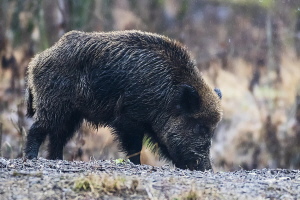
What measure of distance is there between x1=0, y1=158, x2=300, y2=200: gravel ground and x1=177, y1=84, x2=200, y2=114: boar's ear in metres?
1.92

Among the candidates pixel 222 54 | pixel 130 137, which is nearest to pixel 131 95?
pixel 130 137

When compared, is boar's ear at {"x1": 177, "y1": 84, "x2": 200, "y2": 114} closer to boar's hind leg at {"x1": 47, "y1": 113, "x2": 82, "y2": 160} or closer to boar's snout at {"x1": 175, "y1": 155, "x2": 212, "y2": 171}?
boar's snout at {"x1": 175, "y1": 155, "x2": 212, "y2": 171}

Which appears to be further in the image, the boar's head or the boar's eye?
the boar's eye

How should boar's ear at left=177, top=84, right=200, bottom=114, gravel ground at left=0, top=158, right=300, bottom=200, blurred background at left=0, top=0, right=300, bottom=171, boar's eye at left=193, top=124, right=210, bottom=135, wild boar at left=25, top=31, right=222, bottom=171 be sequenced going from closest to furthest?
gravel ground at left=0, top=158, right=300, bottom=200 → boar's ear at left=177, top=84, right=200, bottom=114 → wild boar at left=25, top=31, right=222, bottom=171 → boar's eye at left=193, top=124, right=210, bottom=135 → blurred background at left=0, top=0, right=300, bottom=171

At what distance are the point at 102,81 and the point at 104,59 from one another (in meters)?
0.32

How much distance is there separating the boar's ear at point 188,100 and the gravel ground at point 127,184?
192 centimetres

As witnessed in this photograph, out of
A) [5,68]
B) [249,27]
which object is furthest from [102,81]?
[249,27]

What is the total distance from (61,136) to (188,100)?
191 cm

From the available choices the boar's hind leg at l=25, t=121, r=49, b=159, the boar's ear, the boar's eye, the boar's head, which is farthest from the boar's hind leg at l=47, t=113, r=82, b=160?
the boar's eye

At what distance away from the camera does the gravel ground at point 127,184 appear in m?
5.42

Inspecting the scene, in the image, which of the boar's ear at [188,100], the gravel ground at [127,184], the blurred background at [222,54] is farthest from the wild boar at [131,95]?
the blurred background at [222,54]


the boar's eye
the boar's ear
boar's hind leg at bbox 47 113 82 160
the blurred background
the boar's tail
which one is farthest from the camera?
the blurred background

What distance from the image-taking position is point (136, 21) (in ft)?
63.7

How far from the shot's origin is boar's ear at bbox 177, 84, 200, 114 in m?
8.47
